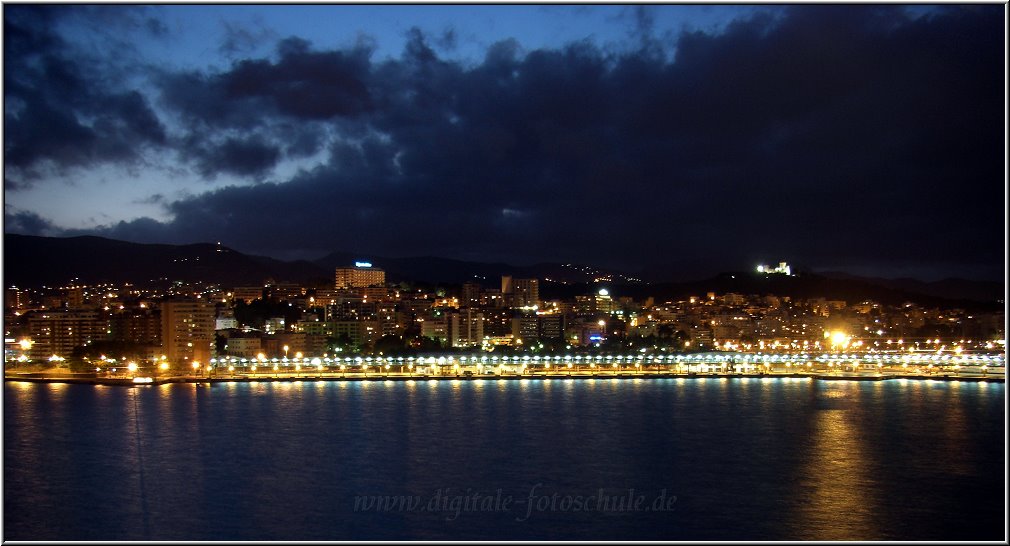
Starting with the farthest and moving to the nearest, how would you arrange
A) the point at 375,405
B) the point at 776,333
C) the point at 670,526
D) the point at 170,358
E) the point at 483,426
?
the point at 776,333 < the point at 170,358 < the point at 375,405 < the point at 483,426 < the point at 670,526

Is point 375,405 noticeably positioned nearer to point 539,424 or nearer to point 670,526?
point 539,424

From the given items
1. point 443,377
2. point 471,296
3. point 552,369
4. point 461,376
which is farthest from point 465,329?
point 471,296

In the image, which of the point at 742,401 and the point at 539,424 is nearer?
the point at 539,424

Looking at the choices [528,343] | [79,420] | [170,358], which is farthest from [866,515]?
[528,343]

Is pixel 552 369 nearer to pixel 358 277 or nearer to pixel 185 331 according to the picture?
pixel 185 331

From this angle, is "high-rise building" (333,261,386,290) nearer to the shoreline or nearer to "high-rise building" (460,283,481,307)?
"high-rise building" (460,283,481,307)

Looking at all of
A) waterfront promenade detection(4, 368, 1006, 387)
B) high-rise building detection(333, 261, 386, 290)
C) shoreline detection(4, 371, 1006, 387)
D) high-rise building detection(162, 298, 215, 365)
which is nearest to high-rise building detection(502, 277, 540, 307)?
high-rise building detection(333, 261, 386, 290)

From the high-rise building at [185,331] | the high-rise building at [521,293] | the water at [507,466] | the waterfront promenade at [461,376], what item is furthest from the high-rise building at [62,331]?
the high-rise building at [521,293]

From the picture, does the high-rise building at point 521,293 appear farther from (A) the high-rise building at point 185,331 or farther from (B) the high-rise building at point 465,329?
(A) the high-rise building at point 185,331
